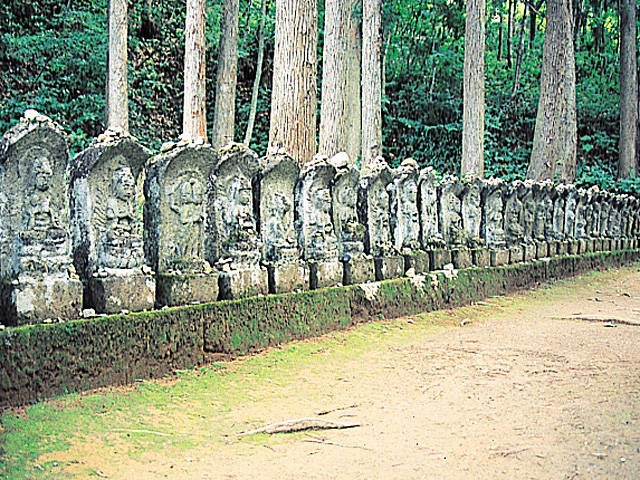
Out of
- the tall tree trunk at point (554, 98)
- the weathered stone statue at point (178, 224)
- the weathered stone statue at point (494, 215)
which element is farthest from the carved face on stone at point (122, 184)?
the tall tree trunk at point (554, 98)

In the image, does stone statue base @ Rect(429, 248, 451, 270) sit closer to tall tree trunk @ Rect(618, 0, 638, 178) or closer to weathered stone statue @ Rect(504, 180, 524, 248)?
weathered stone statue @ Rect(504, 180, 524, 248)

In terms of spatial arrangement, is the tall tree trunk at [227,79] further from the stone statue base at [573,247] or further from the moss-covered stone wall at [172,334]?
the moss-covered stone wall at [172,334]

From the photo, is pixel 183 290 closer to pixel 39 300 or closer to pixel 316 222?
pixel 39 300

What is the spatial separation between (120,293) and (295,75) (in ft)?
16.4

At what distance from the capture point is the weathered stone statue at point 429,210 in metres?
7.88

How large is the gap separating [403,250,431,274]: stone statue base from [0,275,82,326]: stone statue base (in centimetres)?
391

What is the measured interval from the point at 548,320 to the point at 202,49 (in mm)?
8183

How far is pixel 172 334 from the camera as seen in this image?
4.65 m

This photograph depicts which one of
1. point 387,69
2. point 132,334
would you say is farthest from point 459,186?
point 387,69

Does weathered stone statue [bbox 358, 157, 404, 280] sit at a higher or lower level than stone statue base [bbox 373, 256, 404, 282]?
higher

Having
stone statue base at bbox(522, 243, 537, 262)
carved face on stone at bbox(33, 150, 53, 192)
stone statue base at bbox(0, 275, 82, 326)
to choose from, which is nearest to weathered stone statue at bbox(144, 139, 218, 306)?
stone statue base at bbox(0, 275, 82, 326)

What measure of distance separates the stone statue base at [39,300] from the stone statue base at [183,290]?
71 centimetres

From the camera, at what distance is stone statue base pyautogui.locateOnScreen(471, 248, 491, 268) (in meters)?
8.59

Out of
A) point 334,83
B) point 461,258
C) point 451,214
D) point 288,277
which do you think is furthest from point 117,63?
point 288,277
